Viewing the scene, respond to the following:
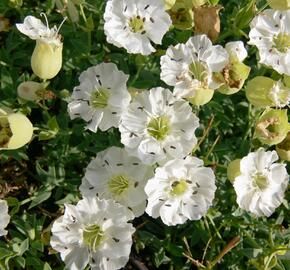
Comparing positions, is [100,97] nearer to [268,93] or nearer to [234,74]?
[234,74]

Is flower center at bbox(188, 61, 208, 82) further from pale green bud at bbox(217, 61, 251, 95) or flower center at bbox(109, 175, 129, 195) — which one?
flower center at bbox(109, 175, 129, 195)

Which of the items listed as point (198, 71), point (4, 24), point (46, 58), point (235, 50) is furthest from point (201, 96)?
point (4, 24)

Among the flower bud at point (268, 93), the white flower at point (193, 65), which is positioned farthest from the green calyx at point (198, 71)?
the flower bud at point (268, 93)

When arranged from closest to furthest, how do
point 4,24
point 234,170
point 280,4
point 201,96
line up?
point 201,96 → point 234,170 → point 280,4 → point 4,24

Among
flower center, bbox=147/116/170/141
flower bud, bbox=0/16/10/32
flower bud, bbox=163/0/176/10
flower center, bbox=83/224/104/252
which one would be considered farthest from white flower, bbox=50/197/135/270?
flower bud, bbox=0/16/10/32

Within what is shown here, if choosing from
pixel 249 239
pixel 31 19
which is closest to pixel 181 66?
pixel 31 19

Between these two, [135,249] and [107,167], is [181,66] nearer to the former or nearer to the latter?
[107,167]

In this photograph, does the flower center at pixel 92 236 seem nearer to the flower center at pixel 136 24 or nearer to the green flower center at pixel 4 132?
the green flower center at pixel 4 132
